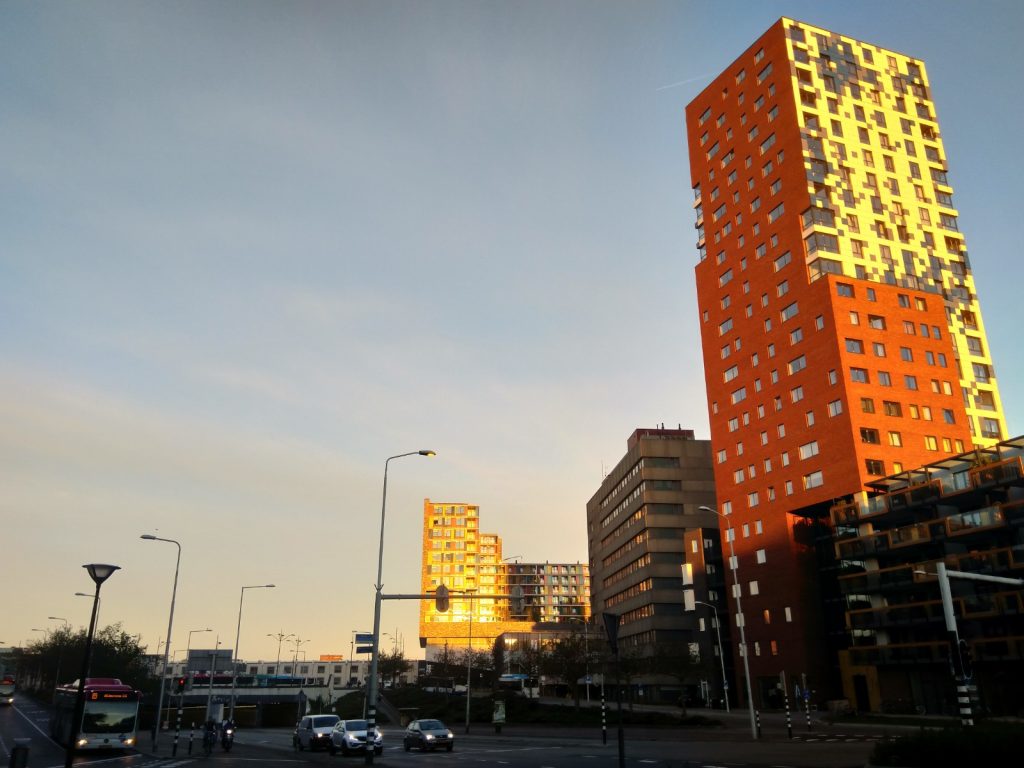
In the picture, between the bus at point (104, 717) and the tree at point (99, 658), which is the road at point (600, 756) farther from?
the tree at point (99, 658)

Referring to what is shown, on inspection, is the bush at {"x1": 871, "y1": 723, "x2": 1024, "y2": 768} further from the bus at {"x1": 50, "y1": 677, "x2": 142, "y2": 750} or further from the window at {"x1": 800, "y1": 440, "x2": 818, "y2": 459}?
the window at {"x1": 800, "y1": 440, "x2": 818, "y2": 459}

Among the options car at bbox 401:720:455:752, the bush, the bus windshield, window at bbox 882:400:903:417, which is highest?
window at bbox 882:400:903:417

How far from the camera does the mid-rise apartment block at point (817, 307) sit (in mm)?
71562

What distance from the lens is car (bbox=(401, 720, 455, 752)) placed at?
134 feet

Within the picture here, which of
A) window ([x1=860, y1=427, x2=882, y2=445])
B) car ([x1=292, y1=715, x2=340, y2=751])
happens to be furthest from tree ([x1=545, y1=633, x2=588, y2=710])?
→ window ([x1=860, y1=427, x2=882, y2=445])

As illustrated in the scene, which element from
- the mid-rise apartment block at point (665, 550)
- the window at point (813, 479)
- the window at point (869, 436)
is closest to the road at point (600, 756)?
the window at point (813, 479)

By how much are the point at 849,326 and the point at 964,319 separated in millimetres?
21275

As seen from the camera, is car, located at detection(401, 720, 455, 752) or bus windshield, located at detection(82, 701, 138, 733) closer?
bus windshield, located at detection(82, 701, 138, 733)

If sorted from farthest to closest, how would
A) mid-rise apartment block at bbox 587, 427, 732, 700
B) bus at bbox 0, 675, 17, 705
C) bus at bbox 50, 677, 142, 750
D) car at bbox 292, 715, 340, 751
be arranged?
mid-rise apartment block at bbox 587, 427, 732, 700 → bus at bbox 0, 675, 17, 705 → car at bbox 292, 715, 340, 751 → bus at bbox 50, 677, 142, 750

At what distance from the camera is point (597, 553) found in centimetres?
13475

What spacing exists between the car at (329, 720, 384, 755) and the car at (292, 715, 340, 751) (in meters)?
2.20

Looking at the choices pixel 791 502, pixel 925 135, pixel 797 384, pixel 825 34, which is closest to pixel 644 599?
pixel 791 502

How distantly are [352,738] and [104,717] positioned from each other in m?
A: 13.3

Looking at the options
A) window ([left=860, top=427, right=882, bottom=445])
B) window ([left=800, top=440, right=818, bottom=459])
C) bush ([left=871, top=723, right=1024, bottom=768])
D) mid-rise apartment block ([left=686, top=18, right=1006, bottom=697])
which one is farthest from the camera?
window ([left=800, top=440, right=818, bottom=459])
